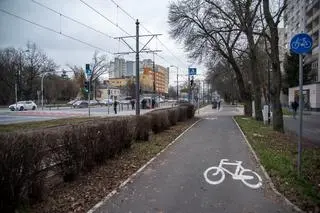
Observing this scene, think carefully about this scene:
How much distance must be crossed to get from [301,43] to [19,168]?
6.61 m

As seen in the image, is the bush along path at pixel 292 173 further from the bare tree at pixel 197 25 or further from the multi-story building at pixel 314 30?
the multi-story building at pixel 314 30

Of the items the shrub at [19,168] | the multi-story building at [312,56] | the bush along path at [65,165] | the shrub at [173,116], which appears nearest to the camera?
the shrub at [19,168]

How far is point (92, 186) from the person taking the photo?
7.85 m

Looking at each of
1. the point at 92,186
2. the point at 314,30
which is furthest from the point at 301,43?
the point at 314,30

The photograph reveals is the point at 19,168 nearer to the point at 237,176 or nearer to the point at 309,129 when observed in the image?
the point at 237,176

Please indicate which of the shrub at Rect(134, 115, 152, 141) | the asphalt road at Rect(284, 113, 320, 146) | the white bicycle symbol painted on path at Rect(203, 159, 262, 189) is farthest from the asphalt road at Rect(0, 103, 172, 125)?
the asphalt road at Rect(284, 113, 320, 146)

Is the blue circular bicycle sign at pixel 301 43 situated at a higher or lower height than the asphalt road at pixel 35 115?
higher

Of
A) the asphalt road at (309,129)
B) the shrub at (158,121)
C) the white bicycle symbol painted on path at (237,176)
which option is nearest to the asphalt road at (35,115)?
the shrub at (158,121)

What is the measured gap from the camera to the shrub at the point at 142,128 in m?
14.7

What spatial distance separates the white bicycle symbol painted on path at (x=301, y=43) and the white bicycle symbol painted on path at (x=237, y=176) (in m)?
3.16

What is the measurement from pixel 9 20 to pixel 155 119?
9551mm

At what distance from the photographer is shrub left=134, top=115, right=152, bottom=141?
14664 millimetres

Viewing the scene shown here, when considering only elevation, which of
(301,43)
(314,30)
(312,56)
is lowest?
(301,43)

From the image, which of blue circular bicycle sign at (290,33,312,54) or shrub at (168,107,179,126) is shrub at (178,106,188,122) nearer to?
shrub at (168,107,179,126)
